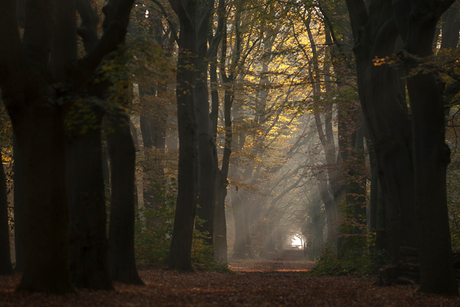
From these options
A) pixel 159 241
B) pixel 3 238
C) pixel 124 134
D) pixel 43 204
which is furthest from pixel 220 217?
pixel 43 204

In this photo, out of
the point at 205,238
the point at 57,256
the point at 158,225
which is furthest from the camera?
the point at 205,238

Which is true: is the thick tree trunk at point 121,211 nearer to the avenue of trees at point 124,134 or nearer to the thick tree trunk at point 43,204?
the avenue of trees at point 124,134

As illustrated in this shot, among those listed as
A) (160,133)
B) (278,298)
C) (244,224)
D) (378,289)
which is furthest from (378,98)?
(244,224)

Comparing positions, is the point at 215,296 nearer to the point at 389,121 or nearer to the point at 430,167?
the point at 430,167

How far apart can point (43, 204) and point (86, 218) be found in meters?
1.07

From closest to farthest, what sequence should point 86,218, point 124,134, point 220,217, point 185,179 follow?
1. point 86,218
2. point 124,134
3. point 185,179
4. point 220,217

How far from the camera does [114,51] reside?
19.1ft

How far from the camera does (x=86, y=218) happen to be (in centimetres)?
665

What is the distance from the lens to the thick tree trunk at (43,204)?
5656 millimetres

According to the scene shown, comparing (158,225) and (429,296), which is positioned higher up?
(158,225)

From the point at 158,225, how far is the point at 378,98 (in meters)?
7.73

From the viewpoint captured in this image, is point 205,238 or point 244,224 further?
point 244,224

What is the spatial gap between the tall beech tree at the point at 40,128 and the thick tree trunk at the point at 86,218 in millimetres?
741

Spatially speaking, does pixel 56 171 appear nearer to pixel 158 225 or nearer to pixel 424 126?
pixel 424 126
